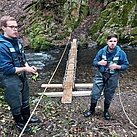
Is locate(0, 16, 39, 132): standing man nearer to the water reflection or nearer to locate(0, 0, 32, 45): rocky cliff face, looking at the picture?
the water reflection

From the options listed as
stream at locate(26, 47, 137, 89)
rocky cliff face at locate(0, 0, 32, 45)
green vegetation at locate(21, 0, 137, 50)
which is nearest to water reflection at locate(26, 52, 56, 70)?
stream at locate(26, 47, 137, 89)

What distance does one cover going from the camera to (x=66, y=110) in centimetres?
466

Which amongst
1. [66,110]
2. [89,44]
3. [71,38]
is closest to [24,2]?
[71,38]

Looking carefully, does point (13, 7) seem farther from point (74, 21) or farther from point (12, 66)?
point (12, 66)

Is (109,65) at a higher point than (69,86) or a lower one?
higher

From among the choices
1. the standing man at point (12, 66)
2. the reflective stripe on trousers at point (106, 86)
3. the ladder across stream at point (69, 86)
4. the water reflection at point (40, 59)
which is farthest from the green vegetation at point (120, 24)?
the standing man at point (12, 66)

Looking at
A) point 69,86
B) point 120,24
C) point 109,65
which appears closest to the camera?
point 109,65

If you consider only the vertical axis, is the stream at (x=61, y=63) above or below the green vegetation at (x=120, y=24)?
below

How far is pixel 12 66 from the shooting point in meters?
3.01

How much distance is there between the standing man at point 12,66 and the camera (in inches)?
116

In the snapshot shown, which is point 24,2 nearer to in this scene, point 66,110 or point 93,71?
point 93,71

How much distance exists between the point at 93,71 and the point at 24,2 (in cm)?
1090

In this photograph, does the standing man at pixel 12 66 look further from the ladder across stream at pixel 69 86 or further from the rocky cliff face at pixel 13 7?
the rocky cliff face at pixel 13 7

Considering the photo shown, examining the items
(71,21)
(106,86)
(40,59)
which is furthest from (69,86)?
(71,21)
